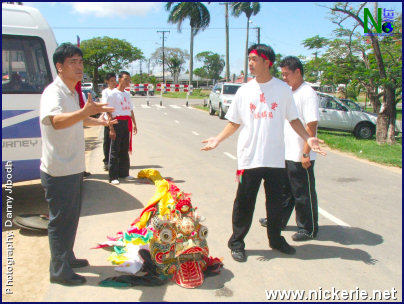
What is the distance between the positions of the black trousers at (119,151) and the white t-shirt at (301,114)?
3.60m

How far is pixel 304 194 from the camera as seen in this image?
15.4ft

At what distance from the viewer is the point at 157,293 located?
11.5 feet

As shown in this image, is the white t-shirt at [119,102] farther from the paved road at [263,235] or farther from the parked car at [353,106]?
the parked car at [353,106]

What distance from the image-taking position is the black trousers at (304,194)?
15.3ft

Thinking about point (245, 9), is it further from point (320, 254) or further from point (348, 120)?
point (320, 254)

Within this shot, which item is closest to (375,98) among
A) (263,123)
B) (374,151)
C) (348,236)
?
(374,151)

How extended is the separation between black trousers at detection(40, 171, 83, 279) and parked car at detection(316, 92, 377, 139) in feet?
46.3

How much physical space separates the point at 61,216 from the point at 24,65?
3029 millimetres

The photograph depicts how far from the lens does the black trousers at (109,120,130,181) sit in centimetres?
736

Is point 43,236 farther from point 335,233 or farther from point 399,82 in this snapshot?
point 399,82

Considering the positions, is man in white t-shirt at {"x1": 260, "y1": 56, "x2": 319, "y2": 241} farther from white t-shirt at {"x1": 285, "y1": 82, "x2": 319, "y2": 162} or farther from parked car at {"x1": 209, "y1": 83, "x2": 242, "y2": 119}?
parked car at {"x1": 209, "y1": 83, "x2": 242, "y2": 119}

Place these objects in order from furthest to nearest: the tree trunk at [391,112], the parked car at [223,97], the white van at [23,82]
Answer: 1. the parked car at [223,97]
2. the tree trunk at [391,112]
3. the white van at [23,82]

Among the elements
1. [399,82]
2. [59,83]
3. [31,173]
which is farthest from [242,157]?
[399,82]

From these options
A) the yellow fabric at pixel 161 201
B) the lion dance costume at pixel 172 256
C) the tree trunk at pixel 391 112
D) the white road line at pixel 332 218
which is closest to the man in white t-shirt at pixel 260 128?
the lion dance costume at pixel 172 256
